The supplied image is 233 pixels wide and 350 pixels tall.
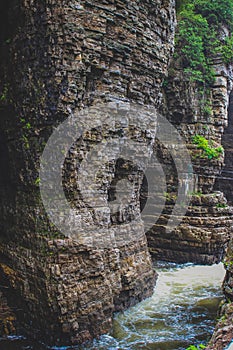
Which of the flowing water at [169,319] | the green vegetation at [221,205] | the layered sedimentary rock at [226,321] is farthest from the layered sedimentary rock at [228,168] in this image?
the layered sedimentary rock at [226,321]

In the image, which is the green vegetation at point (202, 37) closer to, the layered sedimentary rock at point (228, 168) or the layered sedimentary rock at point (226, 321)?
the layered sedimentary rock at point (228, 168)

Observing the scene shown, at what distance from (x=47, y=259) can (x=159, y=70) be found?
15.5ft

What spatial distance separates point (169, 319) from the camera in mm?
7594

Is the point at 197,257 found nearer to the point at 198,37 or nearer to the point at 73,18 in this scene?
the point at 198,37

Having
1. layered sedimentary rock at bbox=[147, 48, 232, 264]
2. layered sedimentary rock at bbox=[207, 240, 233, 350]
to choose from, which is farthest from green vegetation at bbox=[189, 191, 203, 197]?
layered sedimentary rock at bbox=[207, 240, 233, 350]

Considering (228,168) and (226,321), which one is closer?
(226,321)

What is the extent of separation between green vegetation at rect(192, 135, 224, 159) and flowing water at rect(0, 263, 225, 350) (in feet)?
12.6

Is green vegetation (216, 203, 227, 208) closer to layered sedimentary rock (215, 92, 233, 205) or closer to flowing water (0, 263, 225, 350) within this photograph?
flowing water (0, 263, 225, 350)

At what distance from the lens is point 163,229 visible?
39.3ft

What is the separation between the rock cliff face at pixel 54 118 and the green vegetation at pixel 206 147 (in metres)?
5.11

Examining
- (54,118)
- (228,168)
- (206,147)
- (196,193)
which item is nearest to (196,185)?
(196,193)

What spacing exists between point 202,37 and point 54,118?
8.00 meters

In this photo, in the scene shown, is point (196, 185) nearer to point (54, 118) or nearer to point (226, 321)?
point (54, 118)

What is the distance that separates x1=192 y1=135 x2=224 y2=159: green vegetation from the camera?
475 inches
